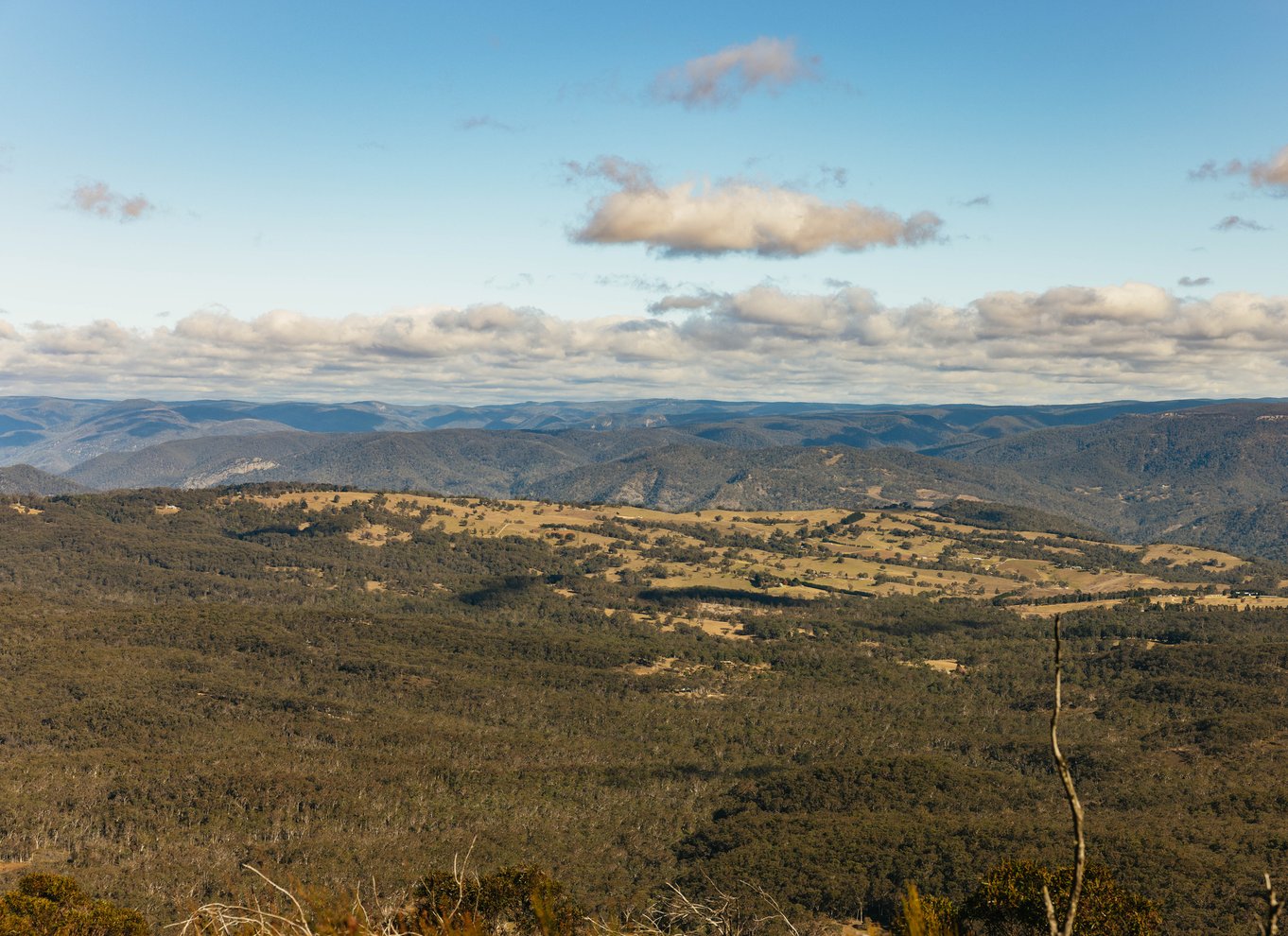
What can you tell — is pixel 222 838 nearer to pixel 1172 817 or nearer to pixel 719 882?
pixel 719 882

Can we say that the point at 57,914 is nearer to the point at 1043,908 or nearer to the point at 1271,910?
the point at 1043,908

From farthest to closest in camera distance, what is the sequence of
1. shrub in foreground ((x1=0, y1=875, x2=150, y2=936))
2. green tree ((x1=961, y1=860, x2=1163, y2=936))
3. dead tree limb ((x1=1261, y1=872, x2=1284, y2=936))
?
1. green tree ((x1=961, y1=860, x2=1163, y2=936))
2. shrub in foreground ((x1=0, y1=875, x2=150, y2=936))
3. dead tree limb ((x1=1261, y1=872, x2=1284, y2=936))

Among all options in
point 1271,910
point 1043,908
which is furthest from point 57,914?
point 1271,910

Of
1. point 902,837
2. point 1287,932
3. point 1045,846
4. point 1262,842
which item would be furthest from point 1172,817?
point 1287,932

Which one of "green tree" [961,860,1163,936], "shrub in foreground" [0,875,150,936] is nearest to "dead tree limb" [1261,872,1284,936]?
"green tree" [961,860,1163,936]

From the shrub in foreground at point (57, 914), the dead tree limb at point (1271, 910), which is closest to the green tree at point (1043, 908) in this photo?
the dead tree limb at point (1271, 910)

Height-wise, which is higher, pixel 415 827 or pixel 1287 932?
pixel 1287 932

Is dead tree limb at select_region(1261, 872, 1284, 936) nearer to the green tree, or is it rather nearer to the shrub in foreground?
the green tree

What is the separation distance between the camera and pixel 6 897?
9088 cm

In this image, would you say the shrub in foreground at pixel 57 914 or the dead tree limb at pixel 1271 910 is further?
the shrub in foreground at pixel 57 914

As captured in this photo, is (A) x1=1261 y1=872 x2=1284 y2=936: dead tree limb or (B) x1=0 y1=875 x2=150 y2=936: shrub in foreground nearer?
(A) x1=1261 y1=872 x2=1284 y2=936: dead tree limb

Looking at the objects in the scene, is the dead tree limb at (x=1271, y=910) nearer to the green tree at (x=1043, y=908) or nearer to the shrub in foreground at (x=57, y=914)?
the green tree at (x=1043, y=908)

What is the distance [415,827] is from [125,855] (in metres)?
55.9

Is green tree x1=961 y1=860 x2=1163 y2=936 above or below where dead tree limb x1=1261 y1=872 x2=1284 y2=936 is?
below
